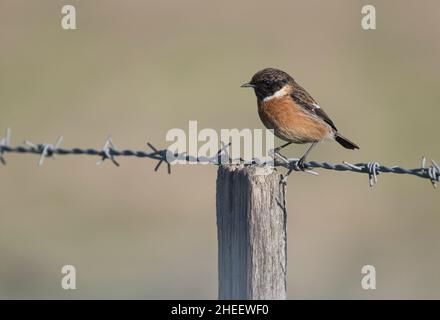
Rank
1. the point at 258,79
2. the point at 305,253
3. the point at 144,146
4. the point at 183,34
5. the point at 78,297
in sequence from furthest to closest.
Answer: the point at 183,34 < the point at 144,146 < the point at 305,253 < the point at 78,297 < the point at 258,79

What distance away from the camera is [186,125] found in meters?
14.5

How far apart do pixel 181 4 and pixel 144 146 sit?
6247 mm

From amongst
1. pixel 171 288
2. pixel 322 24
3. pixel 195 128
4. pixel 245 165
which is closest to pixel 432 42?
pixel 322 24

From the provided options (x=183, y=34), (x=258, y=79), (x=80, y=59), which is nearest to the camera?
(x=258, y=79)

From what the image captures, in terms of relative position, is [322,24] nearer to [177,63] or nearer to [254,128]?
[177,63]

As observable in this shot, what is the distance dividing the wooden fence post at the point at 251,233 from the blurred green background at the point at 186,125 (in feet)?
17.5

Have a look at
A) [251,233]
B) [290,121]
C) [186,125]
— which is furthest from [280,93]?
[186,125]

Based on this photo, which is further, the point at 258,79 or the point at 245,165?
the point at 258,79

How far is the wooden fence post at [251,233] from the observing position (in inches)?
176

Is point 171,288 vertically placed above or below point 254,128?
below

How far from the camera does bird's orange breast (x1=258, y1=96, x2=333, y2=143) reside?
26.5 feet

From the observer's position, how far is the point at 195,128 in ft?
46.8

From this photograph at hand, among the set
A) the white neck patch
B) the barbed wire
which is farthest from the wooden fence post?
the white neck patch

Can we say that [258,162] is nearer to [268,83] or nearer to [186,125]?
[268,83]
